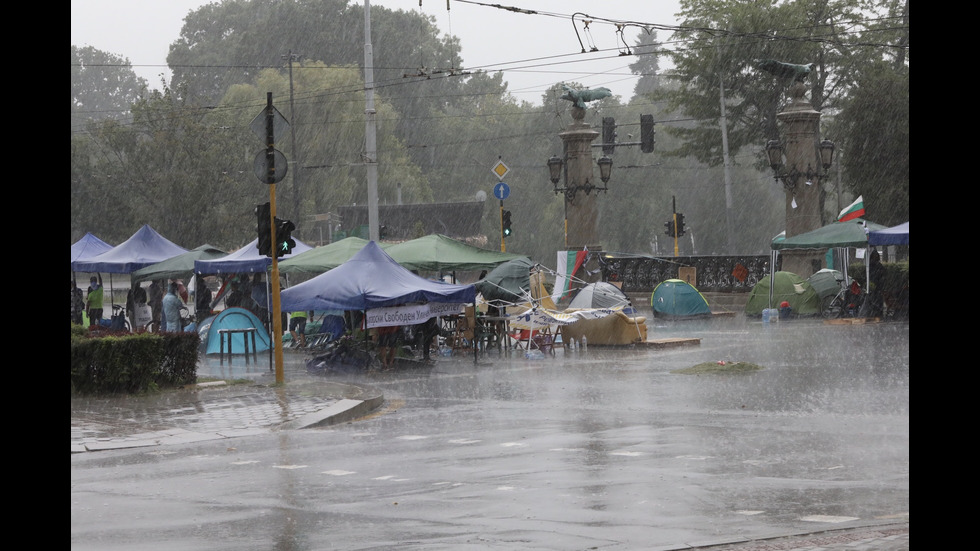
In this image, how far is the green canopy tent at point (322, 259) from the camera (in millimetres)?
27688

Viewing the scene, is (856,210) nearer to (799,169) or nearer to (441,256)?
(799,169)

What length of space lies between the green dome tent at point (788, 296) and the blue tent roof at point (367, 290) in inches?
533

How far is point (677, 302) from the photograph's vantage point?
3462 cm

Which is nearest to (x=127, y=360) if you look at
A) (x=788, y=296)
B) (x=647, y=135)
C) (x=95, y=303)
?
(x=95, y=303)

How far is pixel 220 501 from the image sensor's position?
A: 31.5ft

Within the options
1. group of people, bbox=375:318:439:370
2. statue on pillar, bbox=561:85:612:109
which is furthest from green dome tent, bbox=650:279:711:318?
group of people, bbox=375:318:439:370

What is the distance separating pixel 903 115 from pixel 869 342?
22.9 m

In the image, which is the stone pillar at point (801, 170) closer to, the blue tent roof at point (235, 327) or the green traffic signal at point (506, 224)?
the green traffic signal at point (506, 224)

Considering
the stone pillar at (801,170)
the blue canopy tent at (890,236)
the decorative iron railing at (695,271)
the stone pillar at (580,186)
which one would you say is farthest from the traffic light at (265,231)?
the stone pillar at (801,170)

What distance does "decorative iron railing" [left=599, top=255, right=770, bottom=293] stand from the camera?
41.2m

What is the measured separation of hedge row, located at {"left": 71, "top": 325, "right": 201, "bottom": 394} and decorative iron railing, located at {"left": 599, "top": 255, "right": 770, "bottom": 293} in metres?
21.9

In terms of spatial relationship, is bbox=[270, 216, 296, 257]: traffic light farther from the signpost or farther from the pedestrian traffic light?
the signpost

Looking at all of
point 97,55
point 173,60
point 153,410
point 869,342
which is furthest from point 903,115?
point 97,55

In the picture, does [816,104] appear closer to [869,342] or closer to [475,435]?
[869,342]
